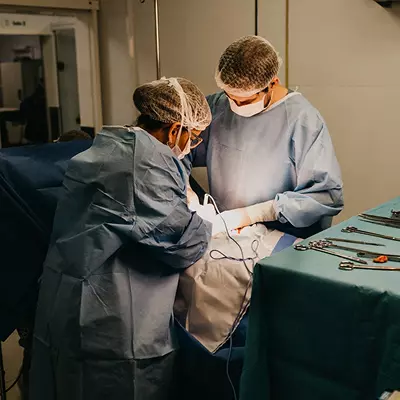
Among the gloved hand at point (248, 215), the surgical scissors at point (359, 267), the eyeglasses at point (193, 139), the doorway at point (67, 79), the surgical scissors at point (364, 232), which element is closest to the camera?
the surgical scissors at point (359, 267)

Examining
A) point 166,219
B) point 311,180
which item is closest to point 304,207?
point 311,180

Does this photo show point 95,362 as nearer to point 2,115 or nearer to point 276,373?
point 276,373

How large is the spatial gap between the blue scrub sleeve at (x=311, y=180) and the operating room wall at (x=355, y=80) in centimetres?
69

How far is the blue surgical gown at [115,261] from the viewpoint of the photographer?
160 cm

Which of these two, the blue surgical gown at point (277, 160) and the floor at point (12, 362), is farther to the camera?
the floor at point (12, 362)

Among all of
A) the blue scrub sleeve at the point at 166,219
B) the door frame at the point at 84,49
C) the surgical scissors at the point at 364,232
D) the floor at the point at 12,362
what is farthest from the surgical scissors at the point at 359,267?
the door frame at the point at 84,49

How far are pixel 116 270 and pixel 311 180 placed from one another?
823mm

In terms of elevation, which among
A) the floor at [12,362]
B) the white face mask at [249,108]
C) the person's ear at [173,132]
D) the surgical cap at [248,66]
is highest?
the surgical cap at [248,66]

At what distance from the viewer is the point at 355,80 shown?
2.67 meters

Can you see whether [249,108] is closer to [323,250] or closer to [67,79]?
[323,250]

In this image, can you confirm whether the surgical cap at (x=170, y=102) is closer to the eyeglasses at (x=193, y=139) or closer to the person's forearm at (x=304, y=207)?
the eyeglasses at (x=193, y=139)

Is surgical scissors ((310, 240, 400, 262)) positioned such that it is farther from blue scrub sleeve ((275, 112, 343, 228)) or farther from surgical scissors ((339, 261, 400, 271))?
blue scrub sleeve ((275, 112, 343, 228))

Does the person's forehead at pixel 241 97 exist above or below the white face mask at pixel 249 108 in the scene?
above

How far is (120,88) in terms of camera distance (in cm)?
374
